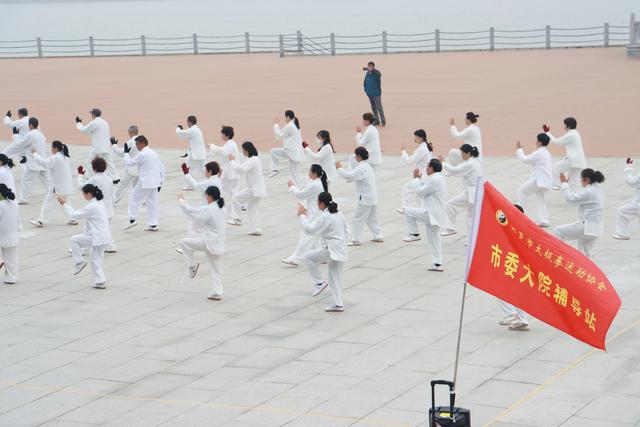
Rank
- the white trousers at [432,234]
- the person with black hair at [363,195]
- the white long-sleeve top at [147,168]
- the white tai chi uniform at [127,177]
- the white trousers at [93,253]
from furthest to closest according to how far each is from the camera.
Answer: the white tai chi uniform at [127,177], the white long-sleeve top at [147,168], the person with black hair at [363,195], the white trousers at [432,234], the white trousers at [93,253]

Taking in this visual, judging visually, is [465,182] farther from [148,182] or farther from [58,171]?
[58,171]

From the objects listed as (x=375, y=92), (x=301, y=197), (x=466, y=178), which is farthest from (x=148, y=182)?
(x=375, y=92)

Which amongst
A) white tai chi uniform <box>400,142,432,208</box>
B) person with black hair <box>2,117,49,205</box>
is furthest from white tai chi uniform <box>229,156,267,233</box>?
person with black hair <box>2,117,49,205</box>

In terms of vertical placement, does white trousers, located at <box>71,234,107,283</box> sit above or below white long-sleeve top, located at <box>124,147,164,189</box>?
below

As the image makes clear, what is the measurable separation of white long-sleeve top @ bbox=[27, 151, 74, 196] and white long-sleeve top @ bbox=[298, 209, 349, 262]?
6305mm

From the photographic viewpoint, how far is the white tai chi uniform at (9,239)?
47.4ft

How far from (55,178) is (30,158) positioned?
6.11 feet

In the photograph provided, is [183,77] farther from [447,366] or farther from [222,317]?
[447,366]

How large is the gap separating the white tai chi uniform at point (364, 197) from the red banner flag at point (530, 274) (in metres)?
7.50

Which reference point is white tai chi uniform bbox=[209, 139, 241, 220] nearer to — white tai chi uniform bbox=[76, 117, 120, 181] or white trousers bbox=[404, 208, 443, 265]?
white tai chi uniform bbox=[76, 117, 120, 181]

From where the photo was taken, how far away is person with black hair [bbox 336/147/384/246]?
50.8 ft

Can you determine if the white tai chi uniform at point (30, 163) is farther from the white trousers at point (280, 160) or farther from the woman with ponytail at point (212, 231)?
the woman with ponytail at point (212, 231)

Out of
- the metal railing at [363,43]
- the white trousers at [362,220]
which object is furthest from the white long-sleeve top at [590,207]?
the metal railing at [363,43]

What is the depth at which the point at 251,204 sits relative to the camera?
16.9 metres
